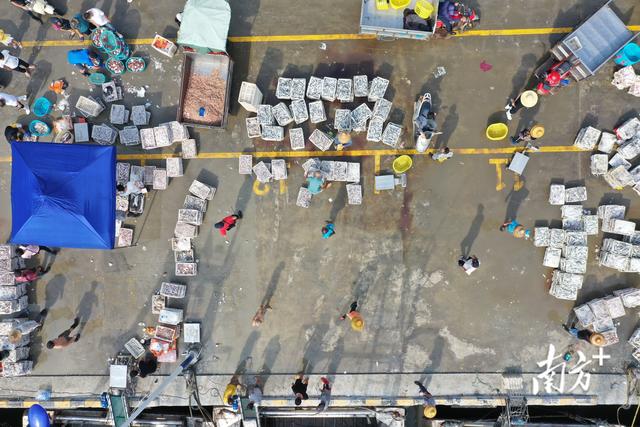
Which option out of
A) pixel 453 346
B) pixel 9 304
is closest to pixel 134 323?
pixel 9 304

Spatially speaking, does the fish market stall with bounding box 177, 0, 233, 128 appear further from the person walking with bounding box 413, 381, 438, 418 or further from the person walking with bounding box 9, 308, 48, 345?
the person walking with bounding box 413, 381, 438, 418

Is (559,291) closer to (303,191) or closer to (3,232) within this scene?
(303,191)

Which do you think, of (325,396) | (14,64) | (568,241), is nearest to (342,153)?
(568,241)

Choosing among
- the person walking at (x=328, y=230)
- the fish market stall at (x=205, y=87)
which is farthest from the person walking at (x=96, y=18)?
the person walking at (x=328, y=230)

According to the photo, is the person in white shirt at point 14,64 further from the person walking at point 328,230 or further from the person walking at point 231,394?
the person walking at point 231,394

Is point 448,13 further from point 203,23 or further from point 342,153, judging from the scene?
point 203,23

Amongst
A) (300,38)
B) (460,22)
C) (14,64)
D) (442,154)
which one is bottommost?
(442,154)

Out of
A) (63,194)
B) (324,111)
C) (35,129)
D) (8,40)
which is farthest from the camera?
(35,129)
